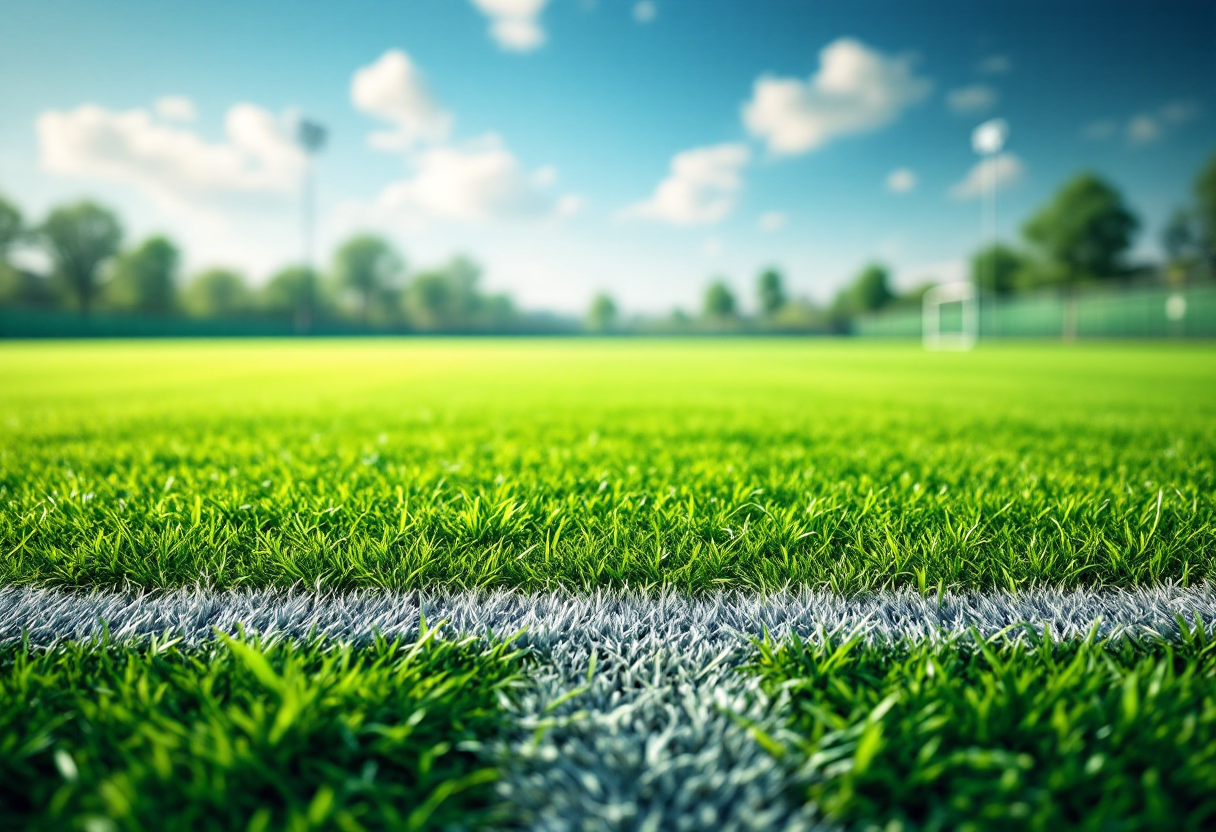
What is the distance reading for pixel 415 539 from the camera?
5.77ft

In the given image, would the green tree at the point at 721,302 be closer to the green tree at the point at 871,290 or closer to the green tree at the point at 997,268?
the green tree at the point at 871,290

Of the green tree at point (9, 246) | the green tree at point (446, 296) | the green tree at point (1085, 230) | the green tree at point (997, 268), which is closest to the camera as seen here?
the green tree at point (1085, 230)

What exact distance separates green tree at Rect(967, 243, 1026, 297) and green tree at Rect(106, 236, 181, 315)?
87.7 m

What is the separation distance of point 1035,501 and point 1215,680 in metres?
1.09

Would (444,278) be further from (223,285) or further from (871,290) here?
(871,290)

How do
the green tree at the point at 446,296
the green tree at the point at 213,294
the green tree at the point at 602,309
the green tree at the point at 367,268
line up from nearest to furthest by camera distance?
the green tree at the point at 213,294, the green tree at the point at 367,268, the green tree at the point at 446,296, the green tree at the point at 602,309

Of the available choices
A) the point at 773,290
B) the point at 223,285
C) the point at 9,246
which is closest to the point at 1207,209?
the point at 773,290

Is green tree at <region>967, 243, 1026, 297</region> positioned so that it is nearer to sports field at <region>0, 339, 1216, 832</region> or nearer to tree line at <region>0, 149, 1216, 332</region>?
tree line at <region>0, 149, 1216, 332</region>

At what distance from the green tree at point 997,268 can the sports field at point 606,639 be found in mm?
73610

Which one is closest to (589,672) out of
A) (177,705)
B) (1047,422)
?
(177,705)

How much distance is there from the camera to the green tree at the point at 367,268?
7519cm

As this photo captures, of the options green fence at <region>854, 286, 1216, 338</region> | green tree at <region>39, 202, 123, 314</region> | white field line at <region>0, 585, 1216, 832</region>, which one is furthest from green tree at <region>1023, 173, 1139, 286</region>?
green tree at <region>39, 202, 123, 314</region>

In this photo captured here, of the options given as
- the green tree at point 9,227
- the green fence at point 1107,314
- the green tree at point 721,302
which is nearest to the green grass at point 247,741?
the green fence at point 1107,314

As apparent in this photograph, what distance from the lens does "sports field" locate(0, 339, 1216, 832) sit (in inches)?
33.7
